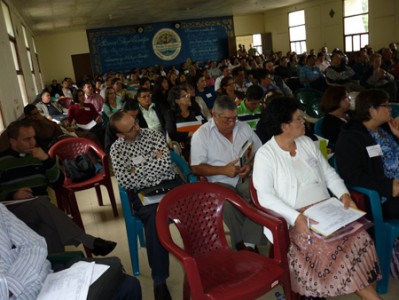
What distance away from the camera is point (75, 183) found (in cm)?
333

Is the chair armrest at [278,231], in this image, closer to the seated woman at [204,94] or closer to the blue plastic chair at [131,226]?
the blue plastic chair at [131,226]

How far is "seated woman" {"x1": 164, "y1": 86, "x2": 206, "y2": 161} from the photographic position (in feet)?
12.1

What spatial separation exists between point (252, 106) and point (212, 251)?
7.33 feet

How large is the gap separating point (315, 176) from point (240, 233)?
2.10 ft

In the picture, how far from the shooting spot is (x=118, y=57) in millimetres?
16016

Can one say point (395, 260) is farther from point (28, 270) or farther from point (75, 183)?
point (75, 183)

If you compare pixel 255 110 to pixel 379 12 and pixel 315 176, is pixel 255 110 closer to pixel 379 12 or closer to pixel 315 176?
pixel 315 176

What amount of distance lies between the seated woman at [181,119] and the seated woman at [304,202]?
1714 millimetres

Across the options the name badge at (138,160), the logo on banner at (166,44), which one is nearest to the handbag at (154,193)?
the name badge at (138,160)

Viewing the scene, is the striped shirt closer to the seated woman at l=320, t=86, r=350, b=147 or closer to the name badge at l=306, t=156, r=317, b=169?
the name badge at l=306, t=156, r=317, b=169

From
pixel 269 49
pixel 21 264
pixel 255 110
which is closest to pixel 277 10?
pixel 269 49

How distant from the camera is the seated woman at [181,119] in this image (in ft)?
12.1

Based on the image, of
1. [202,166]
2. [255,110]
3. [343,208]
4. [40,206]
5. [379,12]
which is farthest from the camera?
[379,12]

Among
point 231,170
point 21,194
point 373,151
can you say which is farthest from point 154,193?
point 373,151
